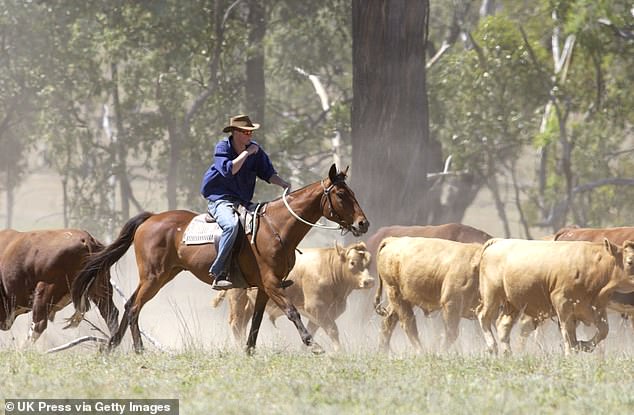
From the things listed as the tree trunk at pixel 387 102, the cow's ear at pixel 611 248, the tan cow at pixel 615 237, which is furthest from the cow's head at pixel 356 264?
the tree trunk at pixel 387 102

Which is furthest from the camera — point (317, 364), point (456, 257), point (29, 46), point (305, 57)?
point (305, 57)

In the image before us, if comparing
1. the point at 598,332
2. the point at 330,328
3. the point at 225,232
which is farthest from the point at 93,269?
the point at 598,332

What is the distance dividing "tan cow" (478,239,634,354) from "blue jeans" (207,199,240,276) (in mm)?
2815

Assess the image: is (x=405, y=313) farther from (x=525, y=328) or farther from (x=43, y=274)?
(x=43, y=274)

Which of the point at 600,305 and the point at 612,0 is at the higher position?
the point at 612,0

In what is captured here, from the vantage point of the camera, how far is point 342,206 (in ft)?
40.5

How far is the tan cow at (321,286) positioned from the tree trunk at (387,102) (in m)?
5.50

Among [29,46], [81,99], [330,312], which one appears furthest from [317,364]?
[81,99]

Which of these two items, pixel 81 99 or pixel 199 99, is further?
pixel 81 99

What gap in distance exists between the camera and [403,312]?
50.9 ft

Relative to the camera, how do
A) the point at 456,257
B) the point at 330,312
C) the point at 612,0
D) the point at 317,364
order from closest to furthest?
the point at 317,364
the point at 456,257
the point at 330,312
the point at 612,0

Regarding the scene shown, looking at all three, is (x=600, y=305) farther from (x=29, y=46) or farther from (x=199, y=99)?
(x=29, y=46)

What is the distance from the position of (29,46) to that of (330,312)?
22.5 meters

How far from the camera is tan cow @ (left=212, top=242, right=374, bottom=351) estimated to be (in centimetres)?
1661
